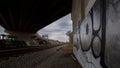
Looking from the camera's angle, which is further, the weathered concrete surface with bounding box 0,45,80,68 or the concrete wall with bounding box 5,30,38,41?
the concrete wall with bounding box 5,30,38,41

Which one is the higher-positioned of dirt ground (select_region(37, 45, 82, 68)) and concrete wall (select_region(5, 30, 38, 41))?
concrete wall (select_region(5, 30, 38, 41))

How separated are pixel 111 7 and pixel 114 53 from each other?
853 mm

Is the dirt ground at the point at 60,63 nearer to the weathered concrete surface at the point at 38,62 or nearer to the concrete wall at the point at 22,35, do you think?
the weathered concrete surface at the point at 38,62

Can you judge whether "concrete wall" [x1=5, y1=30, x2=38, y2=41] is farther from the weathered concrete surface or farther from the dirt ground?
the dirt ground

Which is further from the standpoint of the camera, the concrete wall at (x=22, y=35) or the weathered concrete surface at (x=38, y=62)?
the concrete wall at (x=22, y=35)

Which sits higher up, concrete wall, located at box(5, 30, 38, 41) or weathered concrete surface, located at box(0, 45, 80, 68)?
concrete wall, located at box(5, 30, 38, 41)

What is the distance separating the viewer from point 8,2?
82.0 ft

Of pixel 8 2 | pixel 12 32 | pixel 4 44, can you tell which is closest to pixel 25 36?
pixel 12 32

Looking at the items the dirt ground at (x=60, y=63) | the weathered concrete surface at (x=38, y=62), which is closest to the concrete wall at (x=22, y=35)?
the weathered concrete surface at (x=38, y=62)

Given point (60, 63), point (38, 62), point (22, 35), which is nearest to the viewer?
point (60, 63)

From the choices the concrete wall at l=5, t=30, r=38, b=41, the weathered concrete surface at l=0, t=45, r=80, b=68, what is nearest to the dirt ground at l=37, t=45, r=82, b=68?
the weathered concrete surface at l=0, t=45, r=80, b=68

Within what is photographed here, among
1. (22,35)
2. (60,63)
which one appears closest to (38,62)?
(60,63)

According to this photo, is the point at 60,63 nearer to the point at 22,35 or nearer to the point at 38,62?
the point at 38,62

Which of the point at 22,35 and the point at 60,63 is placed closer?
the point at 60,63
